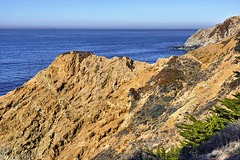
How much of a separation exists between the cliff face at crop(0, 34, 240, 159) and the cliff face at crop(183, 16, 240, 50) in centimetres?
6245

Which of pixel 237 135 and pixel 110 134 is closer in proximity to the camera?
pixel 237 135

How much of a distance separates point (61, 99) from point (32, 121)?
5.87 m

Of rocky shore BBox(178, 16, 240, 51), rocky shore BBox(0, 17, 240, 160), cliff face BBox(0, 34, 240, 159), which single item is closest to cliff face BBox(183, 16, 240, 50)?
Result: rocky shore BBox(178, 16, 240, 51)

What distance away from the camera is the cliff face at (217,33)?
8744cm

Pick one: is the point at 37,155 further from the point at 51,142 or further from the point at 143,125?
the point at 143,125

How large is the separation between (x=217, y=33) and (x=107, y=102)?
84.0 m

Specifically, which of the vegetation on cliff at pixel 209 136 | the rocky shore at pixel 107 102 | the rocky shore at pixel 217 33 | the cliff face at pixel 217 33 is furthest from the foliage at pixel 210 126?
the cliff face at pixel 217 33

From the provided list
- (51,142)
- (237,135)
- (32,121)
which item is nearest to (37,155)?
(51,142)

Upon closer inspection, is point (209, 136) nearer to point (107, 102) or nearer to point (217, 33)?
point (107, 102)

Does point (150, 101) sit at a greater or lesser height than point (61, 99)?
greater

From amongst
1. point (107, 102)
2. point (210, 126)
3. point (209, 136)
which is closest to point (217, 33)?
point (107, 102)

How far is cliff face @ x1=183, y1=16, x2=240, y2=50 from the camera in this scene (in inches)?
3442

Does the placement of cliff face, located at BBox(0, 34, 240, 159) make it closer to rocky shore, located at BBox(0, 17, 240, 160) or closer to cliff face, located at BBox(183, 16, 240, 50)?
rocky shore, located at BBox(0, 17, 240, 160)

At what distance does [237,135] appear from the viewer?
10578 mm
